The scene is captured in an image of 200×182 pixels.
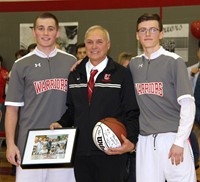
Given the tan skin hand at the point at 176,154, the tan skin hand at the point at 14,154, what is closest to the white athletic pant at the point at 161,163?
the tan skin hand at the point at 176,154

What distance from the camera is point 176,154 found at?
11.4 feet

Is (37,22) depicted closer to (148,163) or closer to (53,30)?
(53,30)

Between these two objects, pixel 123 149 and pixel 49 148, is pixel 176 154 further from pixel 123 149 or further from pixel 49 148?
pixel 49 148

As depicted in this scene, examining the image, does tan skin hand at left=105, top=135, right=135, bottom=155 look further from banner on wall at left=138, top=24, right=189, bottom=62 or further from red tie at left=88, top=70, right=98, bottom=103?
banner on wall at left=138, top=24, right=189, bottom=62

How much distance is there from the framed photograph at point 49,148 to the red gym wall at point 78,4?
23.4 ft

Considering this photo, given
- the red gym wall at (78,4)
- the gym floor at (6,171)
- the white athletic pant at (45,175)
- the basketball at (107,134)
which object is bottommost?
the gym floor at (6,171)

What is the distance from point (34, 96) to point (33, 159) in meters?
0.58

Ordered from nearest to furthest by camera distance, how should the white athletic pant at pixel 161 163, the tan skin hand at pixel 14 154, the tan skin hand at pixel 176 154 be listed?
1. the tan skin hand at pixel 176 154
2. the white athletic pant at pixel 161 163
3. the tan skin hand at pixel 14 154

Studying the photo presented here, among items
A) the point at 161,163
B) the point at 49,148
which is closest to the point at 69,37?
the point at 49,148

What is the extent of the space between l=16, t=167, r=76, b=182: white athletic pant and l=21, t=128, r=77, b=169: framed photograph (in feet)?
0.86

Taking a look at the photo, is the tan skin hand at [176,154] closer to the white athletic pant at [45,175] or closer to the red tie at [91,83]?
the red tie at [91,83]

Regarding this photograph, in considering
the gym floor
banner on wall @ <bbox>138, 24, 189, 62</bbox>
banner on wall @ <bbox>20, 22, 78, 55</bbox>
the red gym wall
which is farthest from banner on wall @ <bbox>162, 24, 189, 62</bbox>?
the gym floor

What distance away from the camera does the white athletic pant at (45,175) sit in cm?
390

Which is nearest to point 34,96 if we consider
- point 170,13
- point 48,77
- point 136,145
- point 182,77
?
point 48,77
